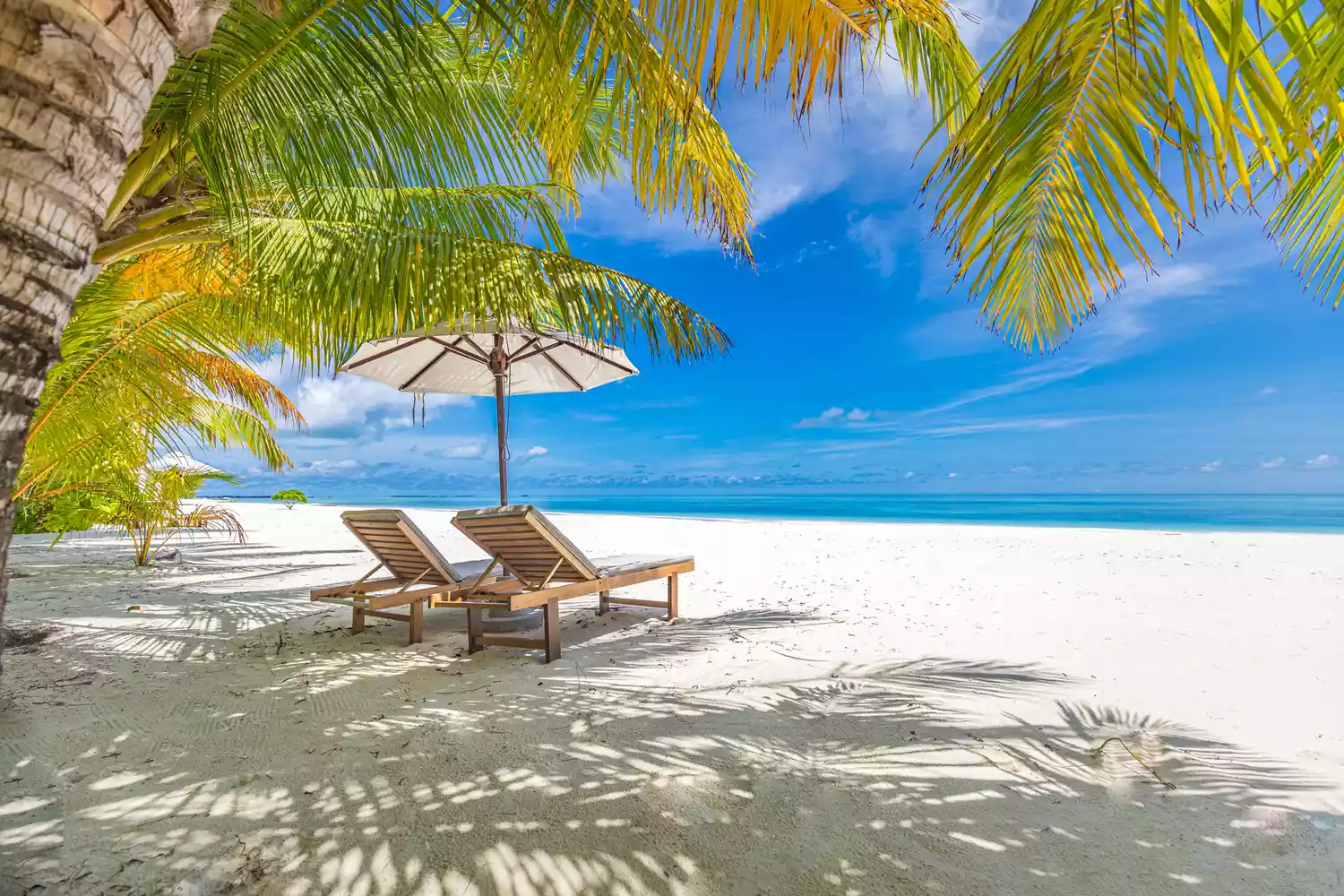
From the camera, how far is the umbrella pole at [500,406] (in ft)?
15.7

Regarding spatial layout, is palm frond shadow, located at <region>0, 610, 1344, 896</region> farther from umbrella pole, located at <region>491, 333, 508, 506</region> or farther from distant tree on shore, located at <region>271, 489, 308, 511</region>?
distant tree on shore, located at <region>271, 489, 308, 511</region>

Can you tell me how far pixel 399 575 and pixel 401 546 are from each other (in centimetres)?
34

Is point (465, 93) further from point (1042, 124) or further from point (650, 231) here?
point (650, 231)

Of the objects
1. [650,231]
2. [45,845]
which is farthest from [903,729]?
[650,231]

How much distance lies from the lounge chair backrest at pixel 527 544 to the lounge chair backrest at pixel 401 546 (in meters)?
0.31

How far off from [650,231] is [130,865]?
4665 cm

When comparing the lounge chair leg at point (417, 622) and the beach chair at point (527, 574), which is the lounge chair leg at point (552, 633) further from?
the lounge chair leg at point (417, 622)

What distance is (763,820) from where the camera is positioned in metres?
2.00

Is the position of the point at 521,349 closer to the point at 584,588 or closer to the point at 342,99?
the point at 584,588

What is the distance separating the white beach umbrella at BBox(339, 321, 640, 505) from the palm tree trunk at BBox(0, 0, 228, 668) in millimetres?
3220

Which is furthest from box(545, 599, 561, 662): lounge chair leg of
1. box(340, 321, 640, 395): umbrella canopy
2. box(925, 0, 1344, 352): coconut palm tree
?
box(925, 0, 1344, 352): coconut palm tree

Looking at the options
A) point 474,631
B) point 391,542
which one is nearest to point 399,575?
point 391,542

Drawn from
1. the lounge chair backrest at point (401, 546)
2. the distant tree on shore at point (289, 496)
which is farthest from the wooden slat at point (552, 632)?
the distant tree on shore at point (289, 496)

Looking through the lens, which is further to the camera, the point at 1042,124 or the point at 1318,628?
the point at 1318,628
